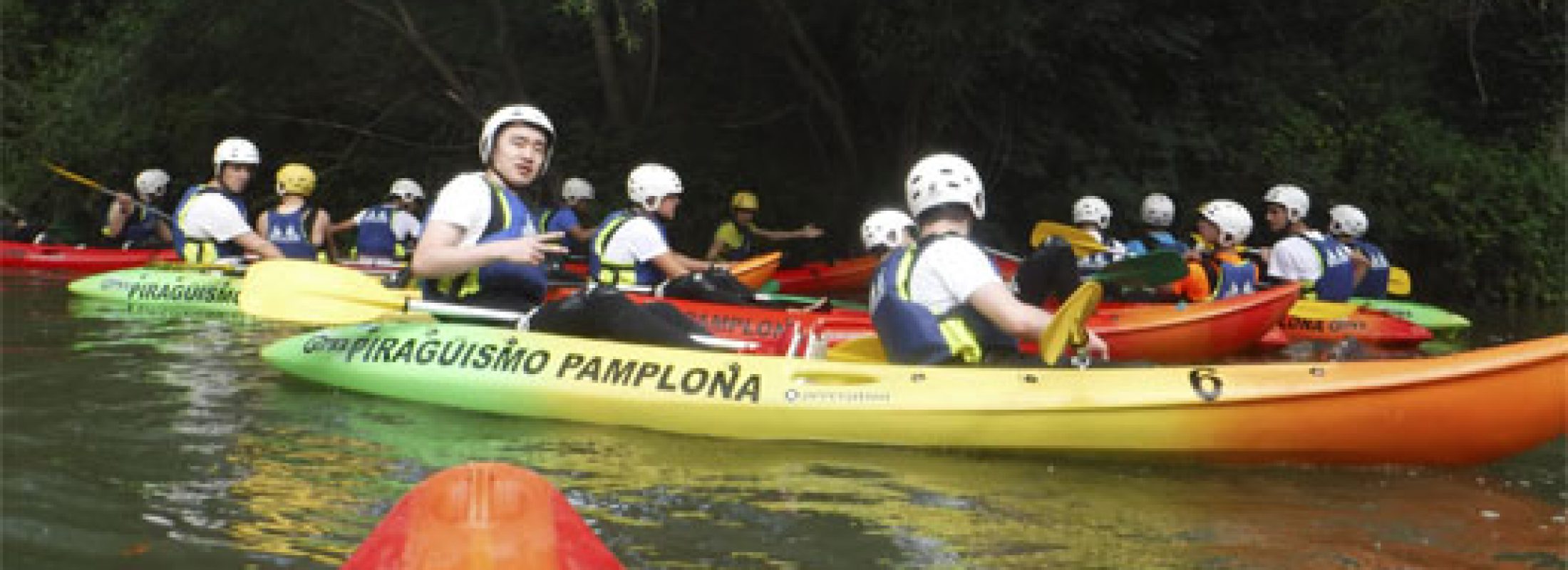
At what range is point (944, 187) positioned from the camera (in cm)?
644

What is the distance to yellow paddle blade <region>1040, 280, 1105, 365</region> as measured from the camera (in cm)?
615

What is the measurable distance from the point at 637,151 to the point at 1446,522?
14194 millimetres

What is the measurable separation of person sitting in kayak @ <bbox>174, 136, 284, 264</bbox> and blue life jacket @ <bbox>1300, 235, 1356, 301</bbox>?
29.1 ft

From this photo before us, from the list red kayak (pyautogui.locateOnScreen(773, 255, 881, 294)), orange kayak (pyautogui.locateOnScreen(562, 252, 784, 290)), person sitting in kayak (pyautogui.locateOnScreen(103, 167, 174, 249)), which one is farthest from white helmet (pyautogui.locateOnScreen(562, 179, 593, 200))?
person sitting in kayak (pyautogui.locateOnScreen(103, 167, 174, 249))

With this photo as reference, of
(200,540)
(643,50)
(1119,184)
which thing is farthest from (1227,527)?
(643,50)

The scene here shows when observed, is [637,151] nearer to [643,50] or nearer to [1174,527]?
[643,50]

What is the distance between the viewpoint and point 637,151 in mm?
18812

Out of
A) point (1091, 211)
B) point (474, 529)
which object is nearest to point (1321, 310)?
point (1091, 211)

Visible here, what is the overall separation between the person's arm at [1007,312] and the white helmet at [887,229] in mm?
4686

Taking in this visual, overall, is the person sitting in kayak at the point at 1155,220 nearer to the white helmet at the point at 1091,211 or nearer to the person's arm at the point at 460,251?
the white helmet at the point at 1091,211

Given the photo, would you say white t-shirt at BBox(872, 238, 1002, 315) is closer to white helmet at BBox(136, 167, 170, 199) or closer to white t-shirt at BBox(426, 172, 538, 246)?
white t-shirt at BBox(426, 172, 538, 246)

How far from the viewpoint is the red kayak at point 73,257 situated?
16844mm

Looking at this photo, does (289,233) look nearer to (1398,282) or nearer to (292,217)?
(292,217)

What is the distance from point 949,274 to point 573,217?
28.6 ft
